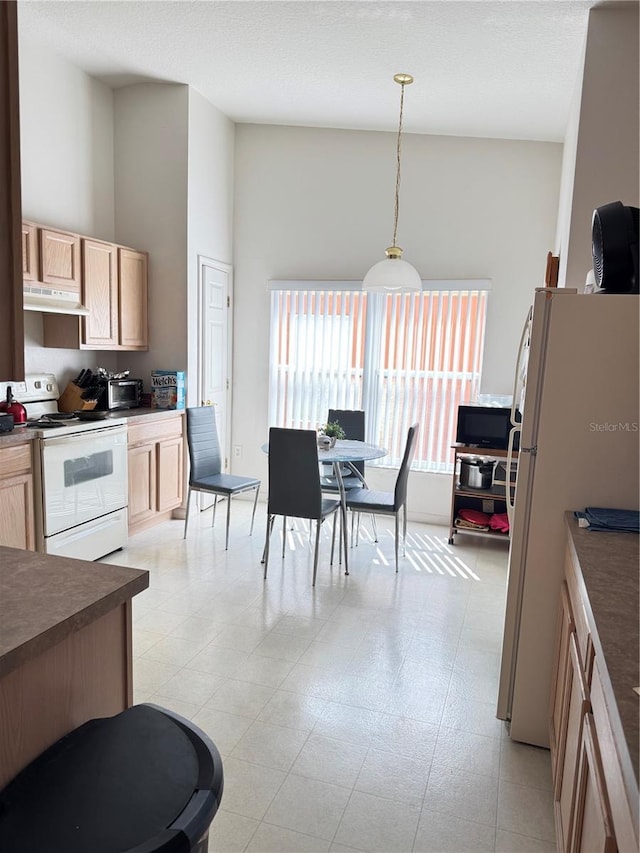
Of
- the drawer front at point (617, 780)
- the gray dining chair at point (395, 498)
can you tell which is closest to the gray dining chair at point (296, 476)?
the gray dining chair at point (395, 498)

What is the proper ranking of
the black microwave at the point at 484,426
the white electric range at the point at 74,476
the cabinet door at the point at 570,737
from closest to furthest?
the cabinet door at the point at 570,737 < the white electric range at the point at 74,476 < the black microwave at the point at 484,426

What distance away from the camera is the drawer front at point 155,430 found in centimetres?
420

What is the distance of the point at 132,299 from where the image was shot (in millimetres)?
4566

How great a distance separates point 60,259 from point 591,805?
3.90 m

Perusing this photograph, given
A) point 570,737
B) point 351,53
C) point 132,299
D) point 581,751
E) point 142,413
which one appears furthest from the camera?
point 132,299

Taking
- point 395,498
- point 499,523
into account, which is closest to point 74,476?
point 395,498

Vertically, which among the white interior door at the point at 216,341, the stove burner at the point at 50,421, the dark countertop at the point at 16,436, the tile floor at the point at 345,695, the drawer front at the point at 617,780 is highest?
the white interior door at the point at 216,341

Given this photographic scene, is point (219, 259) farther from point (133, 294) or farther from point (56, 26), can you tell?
point (56, 26)

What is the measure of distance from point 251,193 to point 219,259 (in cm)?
68

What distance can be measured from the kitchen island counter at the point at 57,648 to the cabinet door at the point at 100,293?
2.89 m

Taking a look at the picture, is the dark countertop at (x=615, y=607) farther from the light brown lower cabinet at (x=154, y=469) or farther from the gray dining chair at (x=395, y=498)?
the light brown lower cabinet at (x=154, y=469)

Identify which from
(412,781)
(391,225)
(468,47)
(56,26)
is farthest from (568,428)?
(56,26)

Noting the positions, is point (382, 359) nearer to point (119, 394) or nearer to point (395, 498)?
point (395, 498)

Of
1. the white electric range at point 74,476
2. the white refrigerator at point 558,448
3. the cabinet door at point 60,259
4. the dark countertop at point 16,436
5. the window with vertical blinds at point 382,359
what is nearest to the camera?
the white refrigerator at point 558,448
